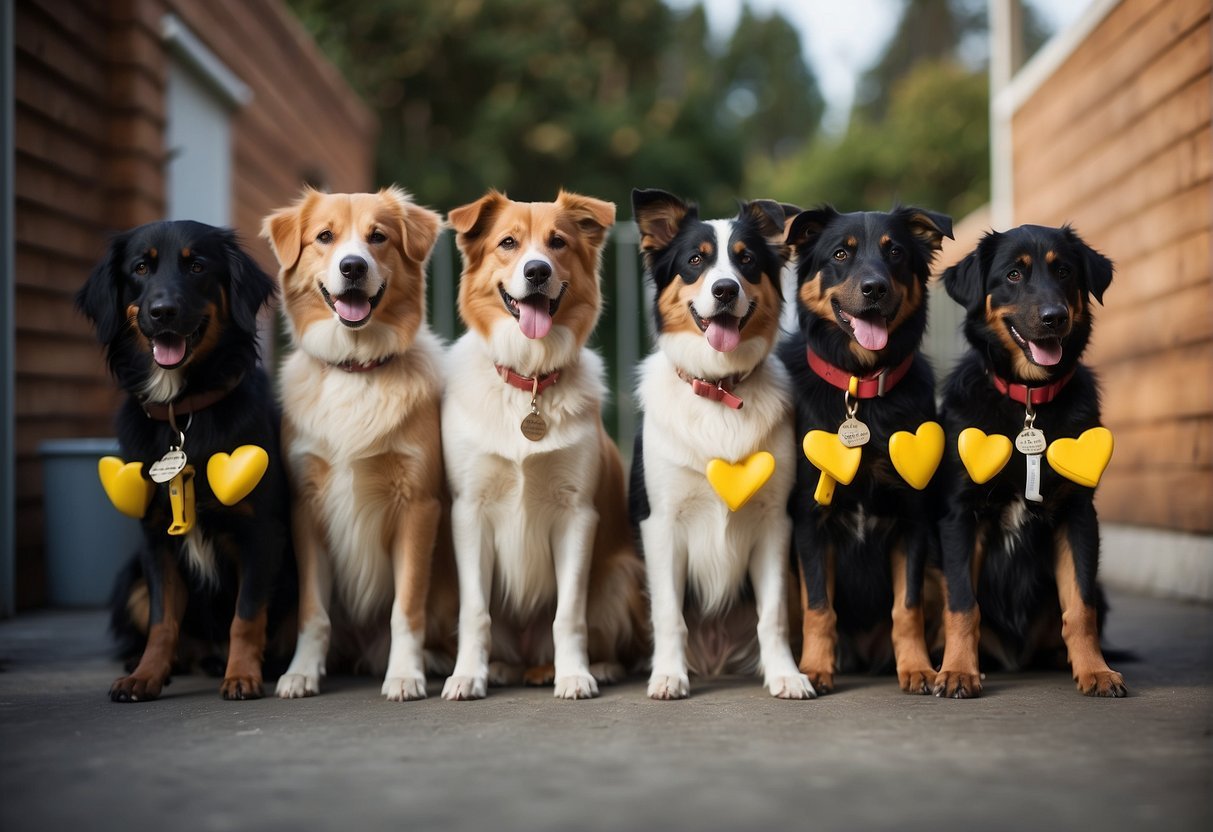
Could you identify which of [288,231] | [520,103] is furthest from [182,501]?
[520,103]

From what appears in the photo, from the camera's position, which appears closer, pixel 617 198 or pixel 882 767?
pixel 882 767

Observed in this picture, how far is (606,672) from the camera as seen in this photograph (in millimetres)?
3738

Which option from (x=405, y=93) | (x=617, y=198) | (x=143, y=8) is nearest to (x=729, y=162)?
(x=617, y=198)

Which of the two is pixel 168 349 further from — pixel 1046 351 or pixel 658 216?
pixel 1046 351

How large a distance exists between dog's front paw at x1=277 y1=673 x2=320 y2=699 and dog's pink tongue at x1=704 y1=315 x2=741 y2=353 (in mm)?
1651

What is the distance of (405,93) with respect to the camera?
2073 centimetres

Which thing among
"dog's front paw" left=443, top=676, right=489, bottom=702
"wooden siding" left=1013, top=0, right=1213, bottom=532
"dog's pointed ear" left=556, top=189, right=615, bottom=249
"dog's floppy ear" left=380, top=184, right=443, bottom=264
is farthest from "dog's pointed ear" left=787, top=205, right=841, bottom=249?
"wooden siding" left=1013, top=0, right=1213, bottom=532

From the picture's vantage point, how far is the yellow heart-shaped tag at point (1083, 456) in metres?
3.28

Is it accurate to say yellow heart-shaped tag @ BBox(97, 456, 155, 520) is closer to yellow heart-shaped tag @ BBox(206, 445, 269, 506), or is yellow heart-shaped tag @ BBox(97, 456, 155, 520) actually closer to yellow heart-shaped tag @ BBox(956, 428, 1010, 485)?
yellow heart-shaped tag @ BBox(206, 445, 269, 506)

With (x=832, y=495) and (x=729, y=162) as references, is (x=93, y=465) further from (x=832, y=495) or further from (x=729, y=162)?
(x=729, y=162)

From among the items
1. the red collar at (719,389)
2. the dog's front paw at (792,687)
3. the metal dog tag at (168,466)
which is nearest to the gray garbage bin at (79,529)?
the metal dog tag at (168,466)

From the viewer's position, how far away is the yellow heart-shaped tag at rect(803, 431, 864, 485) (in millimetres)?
3400

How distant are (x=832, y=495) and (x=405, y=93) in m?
18.9

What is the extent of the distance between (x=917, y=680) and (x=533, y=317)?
1633mm
